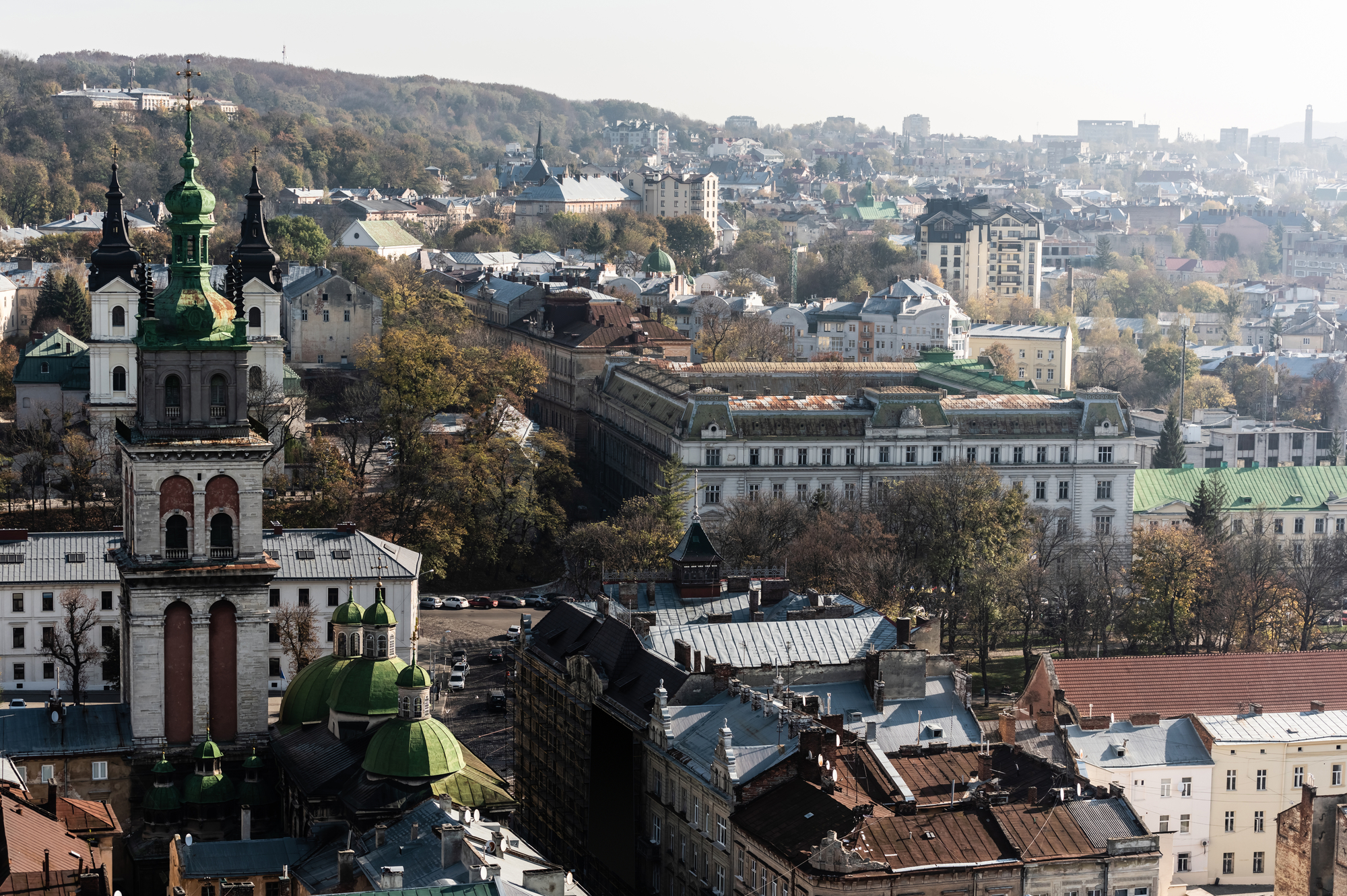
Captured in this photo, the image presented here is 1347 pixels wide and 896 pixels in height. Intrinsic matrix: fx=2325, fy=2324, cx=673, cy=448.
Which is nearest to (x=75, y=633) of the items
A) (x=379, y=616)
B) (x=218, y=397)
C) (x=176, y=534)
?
(x=379, y=616)

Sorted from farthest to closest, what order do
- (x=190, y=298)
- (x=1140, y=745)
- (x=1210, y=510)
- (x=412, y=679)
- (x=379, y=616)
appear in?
1. (x=1210, y=510)
2. (x=1140, y=745)
3. (x=379, y=616)
4. (x=190, y=298)
5. (x=412, y=679)

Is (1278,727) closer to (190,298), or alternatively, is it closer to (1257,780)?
(1257,780)

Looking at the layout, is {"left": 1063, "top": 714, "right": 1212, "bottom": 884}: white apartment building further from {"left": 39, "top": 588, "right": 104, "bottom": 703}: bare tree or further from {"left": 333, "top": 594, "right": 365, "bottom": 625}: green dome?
{"left": 39, "top": 588, "right": 104, "bottom": 703}: bare tree

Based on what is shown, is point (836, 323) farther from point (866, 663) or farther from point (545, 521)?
point (866, 663)

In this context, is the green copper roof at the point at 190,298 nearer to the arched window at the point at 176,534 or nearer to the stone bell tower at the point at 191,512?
the stone bell tower at the point at 191,512

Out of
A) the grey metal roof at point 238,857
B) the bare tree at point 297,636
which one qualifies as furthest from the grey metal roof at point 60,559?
the grey metal roof at point 238,857

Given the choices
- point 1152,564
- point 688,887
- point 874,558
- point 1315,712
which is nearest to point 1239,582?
point 1152,564
